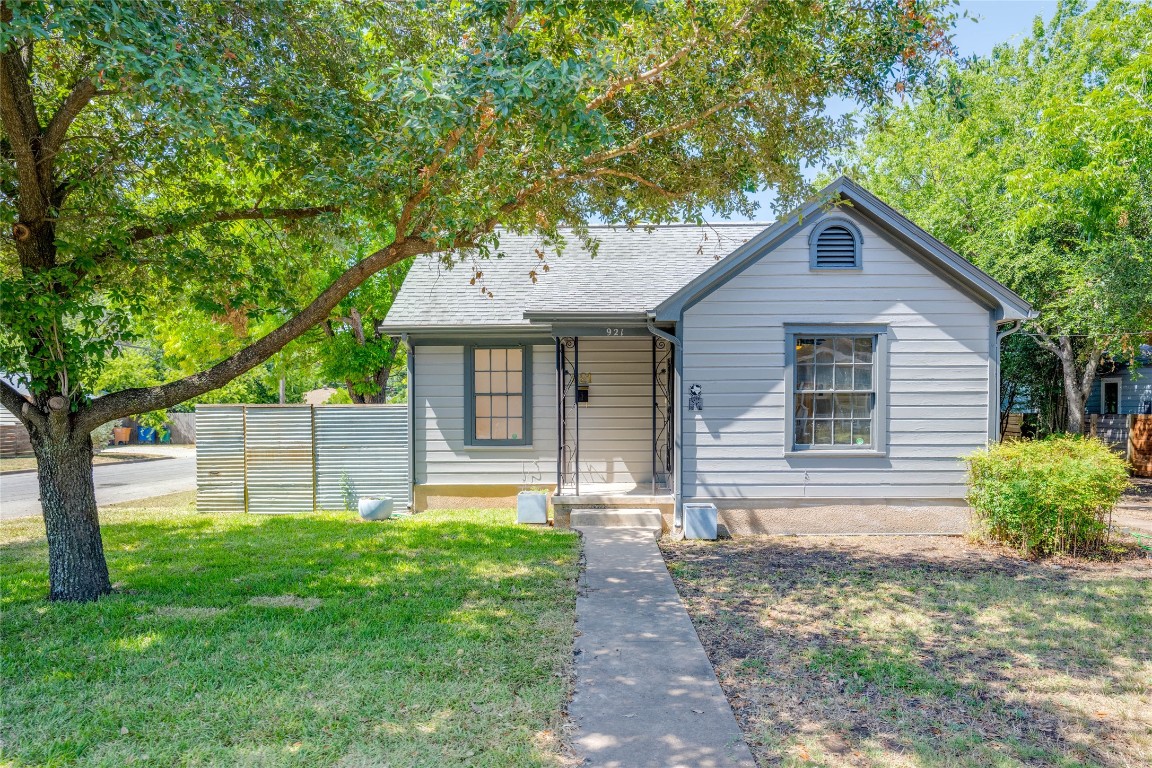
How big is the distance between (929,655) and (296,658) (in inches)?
182

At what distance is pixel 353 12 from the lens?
6793mm

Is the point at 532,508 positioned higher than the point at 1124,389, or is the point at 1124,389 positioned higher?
the point at 1124,389

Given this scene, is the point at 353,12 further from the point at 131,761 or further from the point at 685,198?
the point at 131,761

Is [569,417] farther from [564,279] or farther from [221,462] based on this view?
[221,462]

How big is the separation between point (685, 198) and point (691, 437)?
10.8 feet

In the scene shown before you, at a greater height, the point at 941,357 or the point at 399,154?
the point at 399,154

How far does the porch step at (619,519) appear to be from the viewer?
358 inches

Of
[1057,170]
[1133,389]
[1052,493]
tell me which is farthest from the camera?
[1133,389]

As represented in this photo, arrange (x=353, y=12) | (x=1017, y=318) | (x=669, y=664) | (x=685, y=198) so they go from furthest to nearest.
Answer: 1. (x=1017, y=318)
2. (x=685, y=198)
3. (x=353, y=12)
4. (x=669, y=664)

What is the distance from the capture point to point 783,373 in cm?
884

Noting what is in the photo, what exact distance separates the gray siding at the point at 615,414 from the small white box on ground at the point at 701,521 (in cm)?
218

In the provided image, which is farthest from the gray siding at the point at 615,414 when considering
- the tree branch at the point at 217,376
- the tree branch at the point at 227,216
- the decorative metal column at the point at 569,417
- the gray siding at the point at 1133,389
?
the gray siding at the point at 1133,389

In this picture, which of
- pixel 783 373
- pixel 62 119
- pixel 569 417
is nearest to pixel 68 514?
pixel 62 119

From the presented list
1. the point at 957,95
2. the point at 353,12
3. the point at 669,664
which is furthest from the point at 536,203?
the point at 669,664
